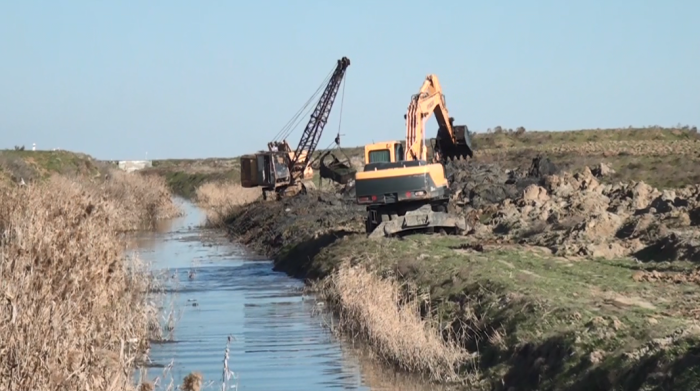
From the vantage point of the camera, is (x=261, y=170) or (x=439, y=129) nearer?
(x=439, y=129)

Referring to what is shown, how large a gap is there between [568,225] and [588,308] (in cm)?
1197

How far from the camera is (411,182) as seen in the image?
87.2 ft

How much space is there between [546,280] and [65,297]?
786cm

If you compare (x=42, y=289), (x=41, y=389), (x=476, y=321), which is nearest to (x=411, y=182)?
(x=476, y=321)

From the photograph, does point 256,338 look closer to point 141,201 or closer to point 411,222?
point 411,222

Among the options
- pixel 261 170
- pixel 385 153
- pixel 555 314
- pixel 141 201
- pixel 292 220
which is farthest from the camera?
pixel 141 201

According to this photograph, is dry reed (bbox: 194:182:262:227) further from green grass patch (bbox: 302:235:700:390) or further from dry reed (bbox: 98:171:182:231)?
green grass patch (bbox: 302:235:700:390)

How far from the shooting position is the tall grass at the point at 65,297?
30.7 ft

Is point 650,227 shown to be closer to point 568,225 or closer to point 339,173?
point 568,225

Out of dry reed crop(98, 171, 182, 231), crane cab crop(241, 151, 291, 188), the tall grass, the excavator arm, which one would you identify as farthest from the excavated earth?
the tall grass

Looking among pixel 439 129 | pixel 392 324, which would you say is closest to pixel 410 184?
pixel 439 129

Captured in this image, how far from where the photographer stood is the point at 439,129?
3250 centimetres

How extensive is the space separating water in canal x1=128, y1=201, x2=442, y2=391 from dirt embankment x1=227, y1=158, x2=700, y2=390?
626 millimetres

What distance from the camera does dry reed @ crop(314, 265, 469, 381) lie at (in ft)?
49.9
